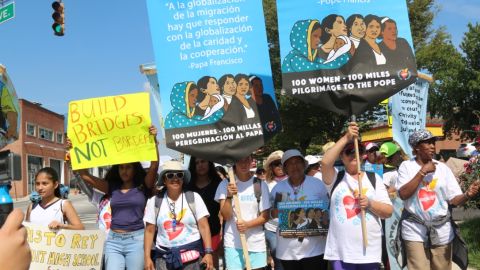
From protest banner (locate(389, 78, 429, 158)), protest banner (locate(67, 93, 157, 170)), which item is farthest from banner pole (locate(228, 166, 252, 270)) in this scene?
protest banner (locate(389, 78, 429, 158))

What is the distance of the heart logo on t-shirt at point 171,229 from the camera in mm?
4641

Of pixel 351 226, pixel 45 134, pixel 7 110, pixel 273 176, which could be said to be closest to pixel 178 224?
pixel 351 226

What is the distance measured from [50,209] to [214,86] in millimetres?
2068

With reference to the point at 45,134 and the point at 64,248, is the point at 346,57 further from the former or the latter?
the point at 45,134

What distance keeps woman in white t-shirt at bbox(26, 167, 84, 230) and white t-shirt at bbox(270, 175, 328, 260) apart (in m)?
2.04

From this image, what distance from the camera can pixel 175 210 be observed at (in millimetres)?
4691

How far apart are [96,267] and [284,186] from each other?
2070 millimetres

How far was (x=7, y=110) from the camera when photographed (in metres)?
5.29

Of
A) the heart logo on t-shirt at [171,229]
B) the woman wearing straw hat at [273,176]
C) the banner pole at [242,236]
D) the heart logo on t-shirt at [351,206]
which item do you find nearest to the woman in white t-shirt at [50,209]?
the heart logo on t-shirt at [171,229]

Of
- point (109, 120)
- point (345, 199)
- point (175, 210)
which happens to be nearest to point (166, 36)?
point (109, 120)

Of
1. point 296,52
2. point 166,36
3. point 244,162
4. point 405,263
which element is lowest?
point 405,263

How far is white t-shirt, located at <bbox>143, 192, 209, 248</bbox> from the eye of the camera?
4637mm

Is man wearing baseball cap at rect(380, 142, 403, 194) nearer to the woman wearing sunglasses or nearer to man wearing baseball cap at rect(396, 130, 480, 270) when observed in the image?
man wearing baseball cap at rect(396, 130, 480, 270)

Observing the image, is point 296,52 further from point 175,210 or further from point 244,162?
point 175,210
